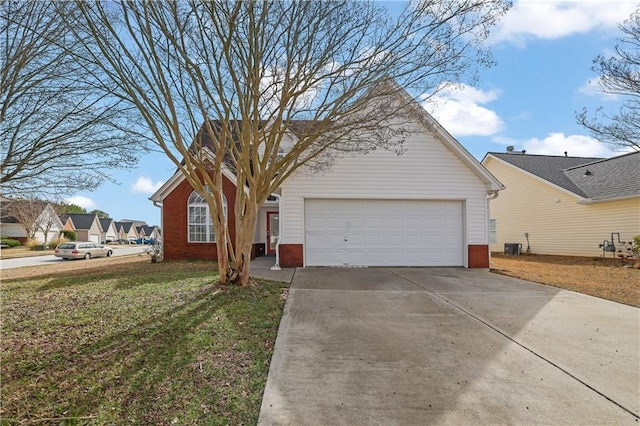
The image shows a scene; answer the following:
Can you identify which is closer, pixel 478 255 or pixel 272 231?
pixel 478 255

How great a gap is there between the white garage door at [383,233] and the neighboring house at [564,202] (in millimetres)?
8564

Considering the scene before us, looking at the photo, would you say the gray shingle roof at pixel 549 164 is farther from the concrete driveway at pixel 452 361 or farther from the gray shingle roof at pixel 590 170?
the concrete driveway at pixel 452 361

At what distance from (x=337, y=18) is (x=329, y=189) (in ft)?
19.5

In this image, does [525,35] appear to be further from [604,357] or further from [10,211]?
[10,211]

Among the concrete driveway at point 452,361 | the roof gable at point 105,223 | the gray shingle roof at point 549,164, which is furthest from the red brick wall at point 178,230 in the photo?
the roof gable at point 105,223

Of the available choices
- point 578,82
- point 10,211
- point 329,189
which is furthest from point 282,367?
point 10,211

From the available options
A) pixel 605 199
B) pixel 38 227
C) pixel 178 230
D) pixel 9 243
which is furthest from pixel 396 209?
pixel 38 227

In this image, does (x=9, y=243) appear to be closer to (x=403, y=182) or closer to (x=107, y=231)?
(x=107, y=231)

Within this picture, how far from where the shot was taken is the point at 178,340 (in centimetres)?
468

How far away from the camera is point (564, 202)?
18.0m

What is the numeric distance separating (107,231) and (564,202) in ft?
215

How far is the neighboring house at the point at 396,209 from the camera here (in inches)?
475

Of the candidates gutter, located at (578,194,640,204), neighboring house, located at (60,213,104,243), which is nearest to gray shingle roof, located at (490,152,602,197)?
gutter, located at (578,194,640,204)

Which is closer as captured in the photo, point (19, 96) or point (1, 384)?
point (1, 384)
